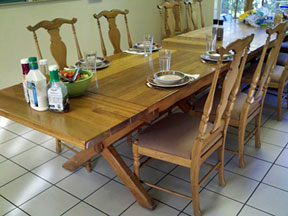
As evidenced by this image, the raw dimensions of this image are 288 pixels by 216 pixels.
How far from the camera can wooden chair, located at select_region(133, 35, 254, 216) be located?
1475 mm

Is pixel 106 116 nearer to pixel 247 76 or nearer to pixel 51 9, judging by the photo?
pixel 247 76

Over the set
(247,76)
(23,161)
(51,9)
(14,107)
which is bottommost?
(23,161)

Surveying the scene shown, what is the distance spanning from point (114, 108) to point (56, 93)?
0.89 feet

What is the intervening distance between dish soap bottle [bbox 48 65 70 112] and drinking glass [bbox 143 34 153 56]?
1.05m

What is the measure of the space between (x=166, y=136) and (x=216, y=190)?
0.53 meters

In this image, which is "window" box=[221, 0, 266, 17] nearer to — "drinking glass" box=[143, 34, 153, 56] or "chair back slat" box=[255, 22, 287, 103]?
"drinking glass" box=[143, 34, 153, 56]

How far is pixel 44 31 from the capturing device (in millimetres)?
3471

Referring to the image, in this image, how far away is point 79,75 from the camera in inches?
64.8

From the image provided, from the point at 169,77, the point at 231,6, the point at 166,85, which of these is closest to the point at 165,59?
the point at 169,77

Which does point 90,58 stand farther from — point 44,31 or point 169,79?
point 44,31

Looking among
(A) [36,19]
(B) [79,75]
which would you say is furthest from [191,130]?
(A) [36,19]

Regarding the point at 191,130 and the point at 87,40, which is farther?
the point at 87,40

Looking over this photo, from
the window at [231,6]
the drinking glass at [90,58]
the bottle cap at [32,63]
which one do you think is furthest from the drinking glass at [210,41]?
the window at [231,6]

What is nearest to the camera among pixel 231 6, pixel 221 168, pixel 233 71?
pixel 233 71
